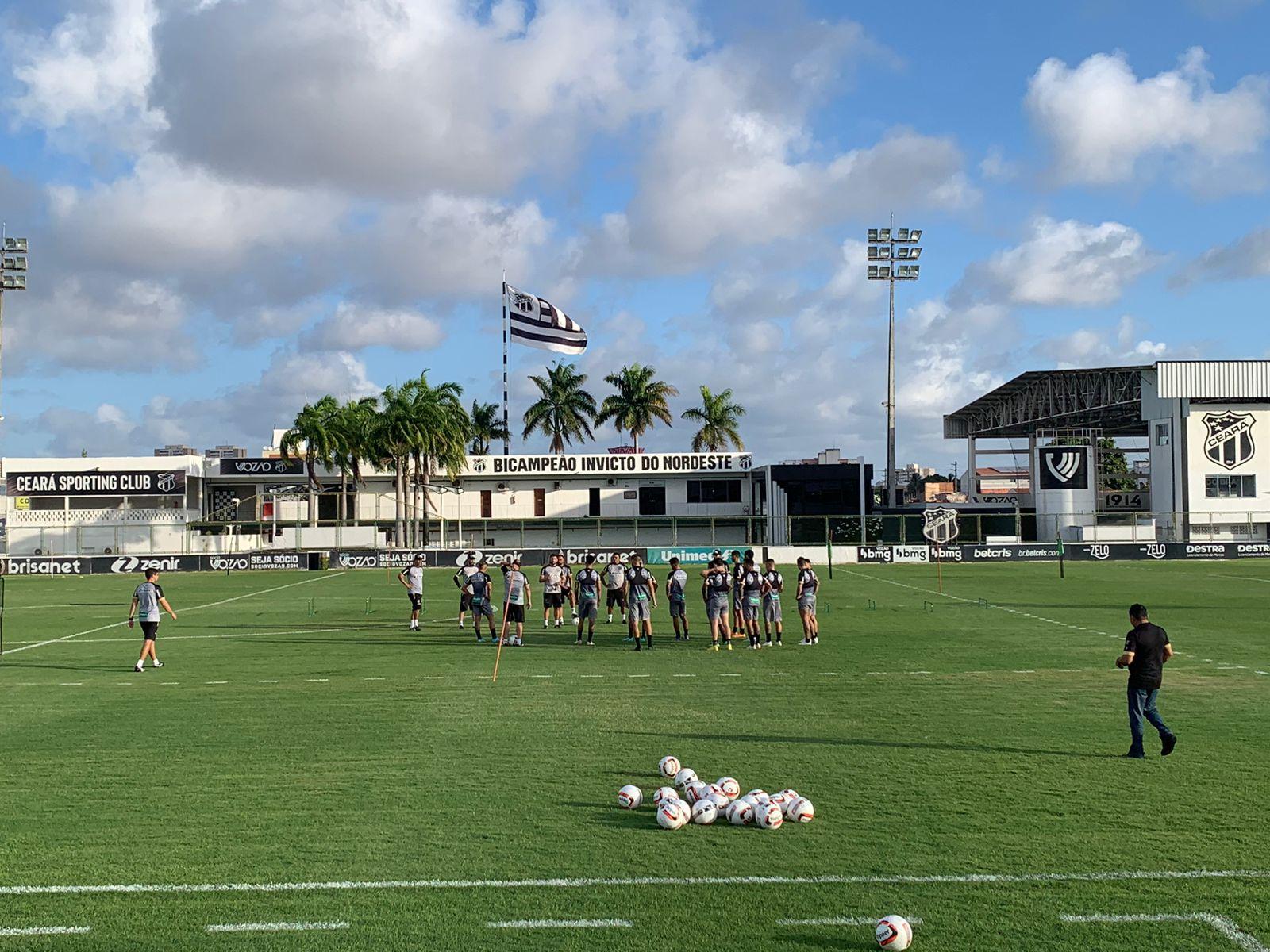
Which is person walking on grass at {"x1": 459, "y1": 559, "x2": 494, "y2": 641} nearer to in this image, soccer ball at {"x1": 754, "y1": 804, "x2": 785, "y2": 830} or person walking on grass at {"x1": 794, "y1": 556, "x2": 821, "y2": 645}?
person walking on grass at {"x1": 794, "y1": 556, "x2": 821, "y2": 645}

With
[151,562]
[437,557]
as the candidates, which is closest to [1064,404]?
[437,557]

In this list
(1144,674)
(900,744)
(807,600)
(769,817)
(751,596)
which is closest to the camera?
(769,817)

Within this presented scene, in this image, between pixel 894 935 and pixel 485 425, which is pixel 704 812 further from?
pixel 485 425

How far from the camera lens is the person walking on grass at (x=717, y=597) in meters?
21.9

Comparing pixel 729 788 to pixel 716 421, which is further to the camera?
pixel 716 421

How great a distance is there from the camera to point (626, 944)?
6.66 m

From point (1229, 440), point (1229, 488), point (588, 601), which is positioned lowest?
point (588, 601)

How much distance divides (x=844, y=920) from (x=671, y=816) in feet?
7.47

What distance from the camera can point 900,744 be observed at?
12328mm

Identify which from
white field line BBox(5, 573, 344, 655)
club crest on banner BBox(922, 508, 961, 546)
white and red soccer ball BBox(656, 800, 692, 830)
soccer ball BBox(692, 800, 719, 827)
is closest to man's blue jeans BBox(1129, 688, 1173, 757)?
soccer ball BBox(692, 800, 719, 827)

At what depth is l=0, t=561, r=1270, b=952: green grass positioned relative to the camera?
720 centimetres

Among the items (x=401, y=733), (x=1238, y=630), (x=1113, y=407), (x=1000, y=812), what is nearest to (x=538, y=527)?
(x=1113, y=407)

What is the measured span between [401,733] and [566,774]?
10.1 feet

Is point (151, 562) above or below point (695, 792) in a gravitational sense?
below
